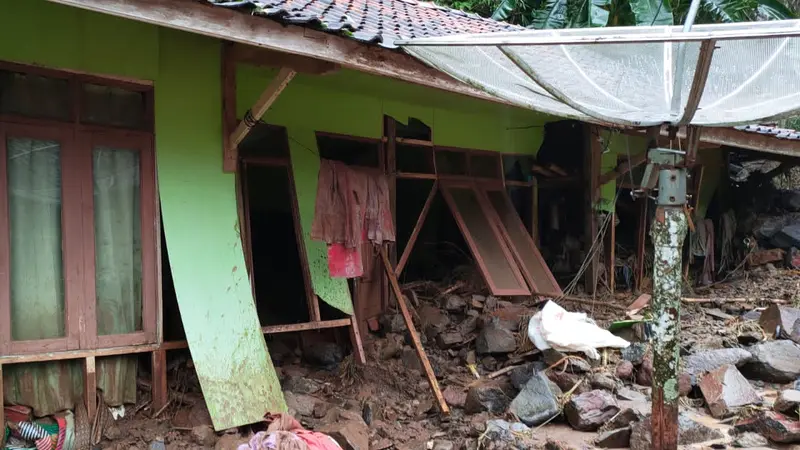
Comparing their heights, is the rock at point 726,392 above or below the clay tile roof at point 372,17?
below

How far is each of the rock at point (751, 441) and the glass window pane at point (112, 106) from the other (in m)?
5.39

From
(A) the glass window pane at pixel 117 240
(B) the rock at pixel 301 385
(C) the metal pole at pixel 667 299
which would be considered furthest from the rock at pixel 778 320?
(A) the glass window pane at pixel 117 240

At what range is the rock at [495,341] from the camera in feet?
20.8

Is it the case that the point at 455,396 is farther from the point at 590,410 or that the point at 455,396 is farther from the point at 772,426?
the point at 772,426

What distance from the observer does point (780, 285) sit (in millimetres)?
9344

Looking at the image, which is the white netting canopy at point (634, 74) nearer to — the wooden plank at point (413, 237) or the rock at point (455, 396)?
the rock at point (455, 396)

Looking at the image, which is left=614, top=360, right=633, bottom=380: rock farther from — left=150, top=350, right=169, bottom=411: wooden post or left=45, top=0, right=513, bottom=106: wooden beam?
left=150, top=350, right=169, bottom=411: wooden post

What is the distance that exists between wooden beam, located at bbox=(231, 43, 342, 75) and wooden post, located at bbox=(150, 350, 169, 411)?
259cm

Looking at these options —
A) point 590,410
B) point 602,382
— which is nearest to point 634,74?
point 590,410

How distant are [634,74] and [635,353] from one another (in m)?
3.57

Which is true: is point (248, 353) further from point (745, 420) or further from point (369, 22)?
point (745, 420)

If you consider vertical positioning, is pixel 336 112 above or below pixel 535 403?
above

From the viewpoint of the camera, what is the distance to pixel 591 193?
871 centimetres

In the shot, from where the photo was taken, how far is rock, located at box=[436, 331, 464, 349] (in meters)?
6.63
